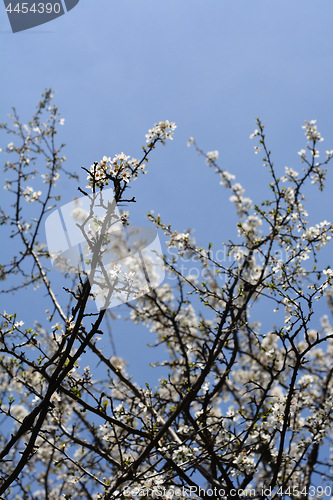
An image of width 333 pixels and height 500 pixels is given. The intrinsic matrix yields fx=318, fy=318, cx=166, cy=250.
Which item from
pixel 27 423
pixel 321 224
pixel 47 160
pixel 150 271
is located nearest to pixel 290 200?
pixel 321 224

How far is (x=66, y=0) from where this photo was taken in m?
5.21

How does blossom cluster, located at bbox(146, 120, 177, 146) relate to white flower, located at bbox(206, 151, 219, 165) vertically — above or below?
below

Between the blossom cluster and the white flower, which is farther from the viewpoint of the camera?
the white flower

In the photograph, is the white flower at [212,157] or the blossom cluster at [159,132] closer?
the blossom cluster at [159,132]

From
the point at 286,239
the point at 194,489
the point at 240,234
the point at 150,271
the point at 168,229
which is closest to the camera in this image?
the point at 194,489

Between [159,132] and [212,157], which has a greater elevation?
[212,157]

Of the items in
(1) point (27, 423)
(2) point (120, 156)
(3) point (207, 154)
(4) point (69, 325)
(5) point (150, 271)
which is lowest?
(1) point (27, 423)

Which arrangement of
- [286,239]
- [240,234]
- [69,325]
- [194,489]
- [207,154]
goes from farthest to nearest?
[207,154]
[240,234]
[286,239]
[194,489]
[69,325]

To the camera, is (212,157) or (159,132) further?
(212,157)

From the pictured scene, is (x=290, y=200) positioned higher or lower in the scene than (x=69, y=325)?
higher

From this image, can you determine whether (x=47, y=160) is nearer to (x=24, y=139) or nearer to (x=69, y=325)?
(x=24, y=139)

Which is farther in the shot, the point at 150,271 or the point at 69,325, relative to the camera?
the point at 150,271

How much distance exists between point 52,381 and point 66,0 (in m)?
6.04

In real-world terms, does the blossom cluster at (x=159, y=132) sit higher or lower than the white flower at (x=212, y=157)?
lower
